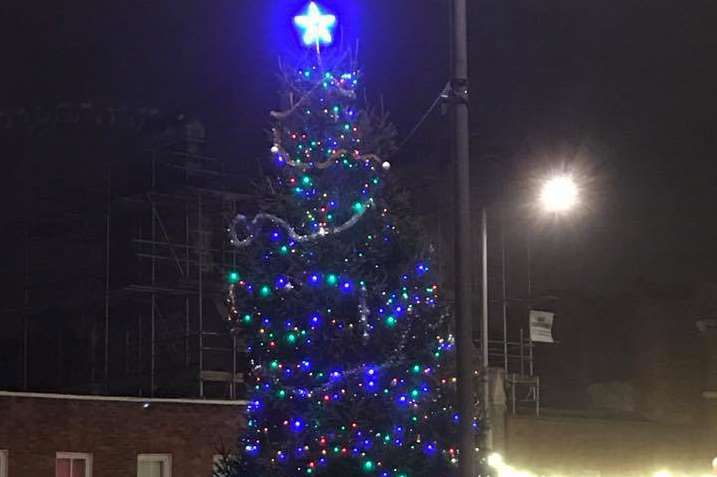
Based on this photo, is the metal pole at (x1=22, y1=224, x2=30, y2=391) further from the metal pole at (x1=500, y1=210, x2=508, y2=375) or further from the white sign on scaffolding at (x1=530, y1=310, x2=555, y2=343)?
the white sign on scaffolding at (x1=530, y1=310, x2=555, y2=343)

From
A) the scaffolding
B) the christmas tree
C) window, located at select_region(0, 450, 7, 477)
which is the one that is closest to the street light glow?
the christmas tree

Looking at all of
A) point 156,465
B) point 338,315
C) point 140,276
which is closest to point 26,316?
point 140,276

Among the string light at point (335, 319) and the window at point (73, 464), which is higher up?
the string light at point (335, 319)

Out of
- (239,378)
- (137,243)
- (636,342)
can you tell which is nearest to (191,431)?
(239,378)

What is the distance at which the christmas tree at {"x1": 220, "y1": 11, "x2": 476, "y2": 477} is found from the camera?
12.1 m

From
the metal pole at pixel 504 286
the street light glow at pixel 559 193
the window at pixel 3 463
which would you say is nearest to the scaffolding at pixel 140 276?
the metal pole at pixel 504 286

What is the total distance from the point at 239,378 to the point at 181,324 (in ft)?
18.8

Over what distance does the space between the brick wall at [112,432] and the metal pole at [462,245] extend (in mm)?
11464

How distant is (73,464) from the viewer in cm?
2306

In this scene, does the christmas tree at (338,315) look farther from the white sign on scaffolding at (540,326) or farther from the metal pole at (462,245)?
the white sign on scaffolding at (540,326)

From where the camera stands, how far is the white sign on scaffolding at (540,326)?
36406 millimetres

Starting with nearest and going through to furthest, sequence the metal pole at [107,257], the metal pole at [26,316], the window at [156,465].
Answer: the window at [156,465], the metal pole at [107,257], the metal pole at [26,316]

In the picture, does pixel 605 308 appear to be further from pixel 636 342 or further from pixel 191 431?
pixel 191 431

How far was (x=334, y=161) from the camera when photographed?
1252 centimetres
